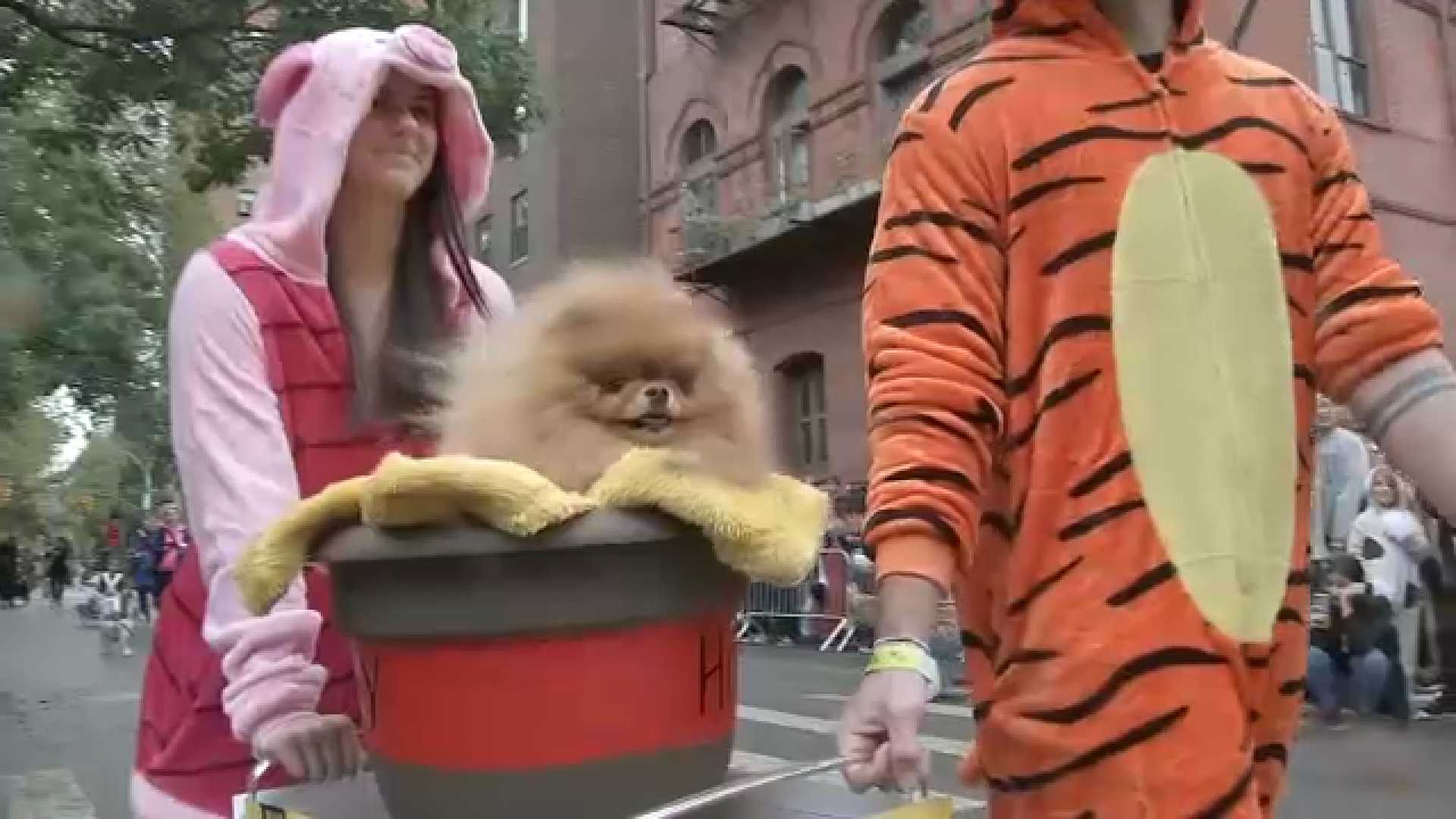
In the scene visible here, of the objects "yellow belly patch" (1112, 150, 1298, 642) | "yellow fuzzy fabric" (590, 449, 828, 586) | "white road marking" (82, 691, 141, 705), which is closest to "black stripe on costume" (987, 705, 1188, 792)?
"yellow belly patch" (1112, 150, 1298, 642)

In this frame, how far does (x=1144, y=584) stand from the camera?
1.35m

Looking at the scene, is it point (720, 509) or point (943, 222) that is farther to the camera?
point (943, 222)

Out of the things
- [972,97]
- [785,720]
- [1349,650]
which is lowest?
[785,720]

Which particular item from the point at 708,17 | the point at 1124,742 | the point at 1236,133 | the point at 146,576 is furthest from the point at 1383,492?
the point at 146,576

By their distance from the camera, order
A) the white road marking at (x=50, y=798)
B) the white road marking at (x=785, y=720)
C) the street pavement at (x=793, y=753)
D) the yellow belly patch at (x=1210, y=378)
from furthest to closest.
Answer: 1. the white road marking at (x=785, y=720)
2. the white road marking at (x=50, y=798)
3. the street pavement at (x=793, y=753)
4. the yellow belly patch at (x=1210, y=378)

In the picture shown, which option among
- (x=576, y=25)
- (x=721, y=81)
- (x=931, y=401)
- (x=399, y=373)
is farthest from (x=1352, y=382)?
(x=576, y=25)

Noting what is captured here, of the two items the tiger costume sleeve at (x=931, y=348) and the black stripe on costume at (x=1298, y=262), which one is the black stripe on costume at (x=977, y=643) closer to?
the tiger costume sleeve at (x=931, y=348)

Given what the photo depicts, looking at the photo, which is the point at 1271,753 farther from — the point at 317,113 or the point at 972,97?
the point at 317,113

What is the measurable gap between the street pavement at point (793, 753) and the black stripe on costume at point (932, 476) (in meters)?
0.30

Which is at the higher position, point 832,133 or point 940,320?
point 832,133

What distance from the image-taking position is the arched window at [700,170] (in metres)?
20.9

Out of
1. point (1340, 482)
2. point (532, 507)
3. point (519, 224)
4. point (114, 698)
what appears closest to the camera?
point (532, 507)

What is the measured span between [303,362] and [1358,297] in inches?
46.6

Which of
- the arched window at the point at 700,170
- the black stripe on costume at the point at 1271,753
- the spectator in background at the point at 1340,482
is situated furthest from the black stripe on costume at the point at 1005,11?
the arched window at the point at 700,170
